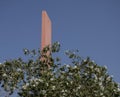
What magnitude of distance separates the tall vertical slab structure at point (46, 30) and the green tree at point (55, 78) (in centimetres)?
34

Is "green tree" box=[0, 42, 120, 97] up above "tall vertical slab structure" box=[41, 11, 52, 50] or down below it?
below

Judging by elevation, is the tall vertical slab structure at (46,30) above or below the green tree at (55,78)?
above

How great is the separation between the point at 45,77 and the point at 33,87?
1.43 ft

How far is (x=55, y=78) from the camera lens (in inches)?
376

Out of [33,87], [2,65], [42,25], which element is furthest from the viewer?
[42,25]

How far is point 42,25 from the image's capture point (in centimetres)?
1094

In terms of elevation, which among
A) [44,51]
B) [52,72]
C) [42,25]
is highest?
[42,25]

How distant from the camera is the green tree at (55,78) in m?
9.24

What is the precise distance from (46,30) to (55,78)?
1865 mm

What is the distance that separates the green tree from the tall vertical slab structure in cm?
34

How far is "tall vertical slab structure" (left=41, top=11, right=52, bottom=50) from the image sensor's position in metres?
10.6

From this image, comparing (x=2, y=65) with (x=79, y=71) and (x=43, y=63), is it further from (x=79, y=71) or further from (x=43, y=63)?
(x=79, y=71)

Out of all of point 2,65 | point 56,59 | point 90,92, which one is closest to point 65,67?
point 56,59

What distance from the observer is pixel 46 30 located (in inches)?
429
